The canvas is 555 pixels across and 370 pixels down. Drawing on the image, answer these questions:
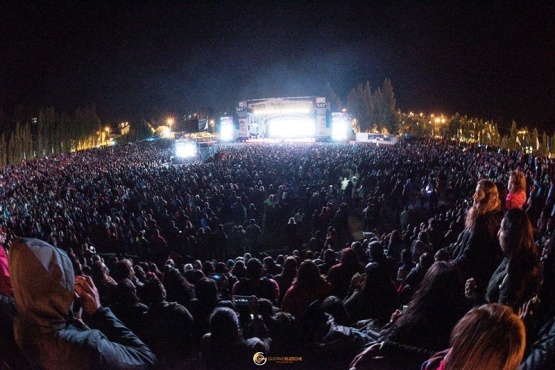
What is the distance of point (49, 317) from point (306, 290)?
2.53m

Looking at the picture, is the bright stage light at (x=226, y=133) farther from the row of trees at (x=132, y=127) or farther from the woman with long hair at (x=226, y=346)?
the woman with long hair at (x=226, y=346)

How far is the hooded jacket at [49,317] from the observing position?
1922 mm

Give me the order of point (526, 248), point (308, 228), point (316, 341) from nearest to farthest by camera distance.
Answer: point (526, 248)
point (316, 341)
point (308, 228)

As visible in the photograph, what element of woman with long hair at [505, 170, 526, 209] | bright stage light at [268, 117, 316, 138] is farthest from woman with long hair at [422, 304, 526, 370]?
bright stage light at [268, 117, 316, 138]

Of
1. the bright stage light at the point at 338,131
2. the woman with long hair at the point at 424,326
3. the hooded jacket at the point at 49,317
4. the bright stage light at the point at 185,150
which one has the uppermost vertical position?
the bright stage light at the point at 338,131

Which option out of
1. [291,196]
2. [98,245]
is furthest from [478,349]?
[291,196]

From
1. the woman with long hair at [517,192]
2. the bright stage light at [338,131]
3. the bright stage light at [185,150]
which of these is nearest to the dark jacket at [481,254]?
the woman with long hair at [517,192]

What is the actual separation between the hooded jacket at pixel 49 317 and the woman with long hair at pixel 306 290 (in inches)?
87.8

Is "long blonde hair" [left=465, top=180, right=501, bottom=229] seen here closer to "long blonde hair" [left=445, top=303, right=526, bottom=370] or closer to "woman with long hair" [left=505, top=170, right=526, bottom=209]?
"woman with long hair" [left=505, top=170, right=526, bottom=209]

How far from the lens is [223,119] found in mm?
50594

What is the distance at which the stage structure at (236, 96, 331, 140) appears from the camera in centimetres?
4919

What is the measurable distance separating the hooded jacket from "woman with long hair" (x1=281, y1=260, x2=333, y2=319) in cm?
223

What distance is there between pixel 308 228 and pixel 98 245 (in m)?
4.97

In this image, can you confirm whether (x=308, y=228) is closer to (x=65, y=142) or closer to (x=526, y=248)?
(x=526, y=248)
